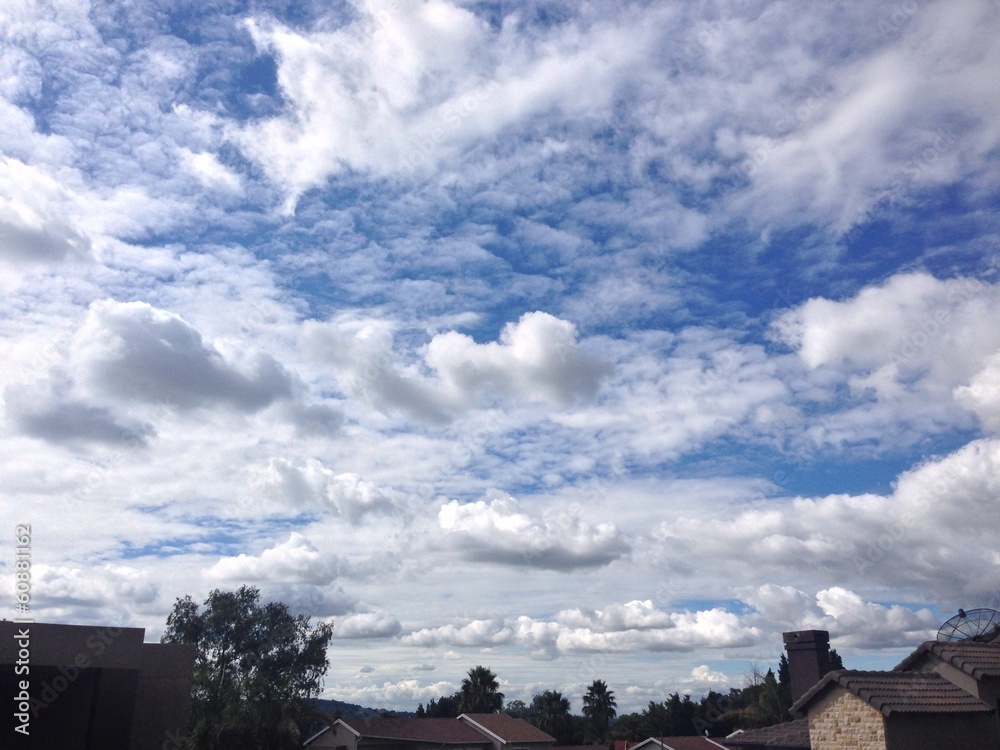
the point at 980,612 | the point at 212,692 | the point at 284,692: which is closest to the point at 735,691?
the point at 284,692

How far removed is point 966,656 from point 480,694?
57903 millimetres

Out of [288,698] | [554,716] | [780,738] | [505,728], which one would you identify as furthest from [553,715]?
[780,738]

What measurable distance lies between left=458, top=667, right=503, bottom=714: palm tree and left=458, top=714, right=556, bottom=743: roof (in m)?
7.25

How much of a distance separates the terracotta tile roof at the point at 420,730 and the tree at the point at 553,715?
50.0ft

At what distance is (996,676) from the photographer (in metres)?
21.5

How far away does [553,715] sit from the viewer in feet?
251

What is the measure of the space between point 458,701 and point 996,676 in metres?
60.7

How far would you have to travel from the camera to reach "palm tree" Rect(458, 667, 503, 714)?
73.6 meters

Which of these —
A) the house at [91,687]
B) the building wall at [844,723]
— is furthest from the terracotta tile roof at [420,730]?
the building wall at [844,723]

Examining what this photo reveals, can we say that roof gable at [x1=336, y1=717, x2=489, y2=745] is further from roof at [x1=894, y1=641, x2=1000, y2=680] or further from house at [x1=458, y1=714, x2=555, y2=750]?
roof at [x1=894, y1=641, x2=1000, y2=680]

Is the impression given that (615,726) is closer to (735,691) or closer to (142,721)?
(735,691)

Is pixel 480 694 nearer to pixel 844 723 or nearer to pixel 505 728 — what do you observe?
pixel 505 728

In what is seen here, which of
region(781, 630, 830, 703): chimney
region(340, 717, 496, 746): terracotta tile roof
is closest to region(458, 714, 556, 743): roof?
region(340, 717, 496, 746): terracotta tile roof

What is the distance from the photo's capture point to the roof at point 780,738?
26.5 meters
